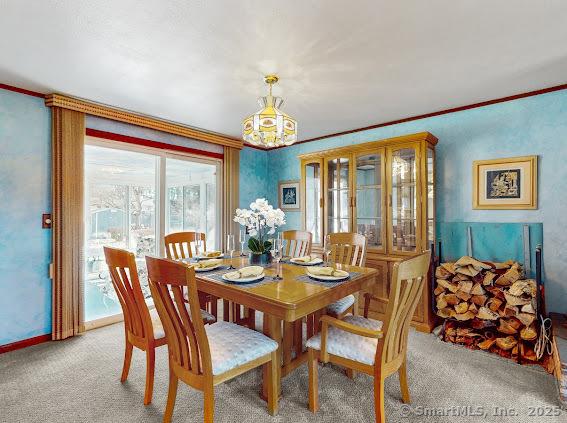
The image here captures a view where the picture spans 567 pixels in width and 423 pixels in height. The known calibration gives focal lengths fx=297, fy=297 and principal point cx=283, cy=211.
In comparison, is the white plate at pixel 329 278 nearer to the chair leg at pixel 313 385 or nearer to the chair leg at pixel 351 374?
the chair leg at pixel 313 385

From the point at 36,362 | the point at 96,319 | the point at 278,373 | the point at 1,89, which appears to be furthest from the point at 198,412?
the point at 1,89

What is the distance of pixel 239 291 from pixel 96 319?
2363 millimetres

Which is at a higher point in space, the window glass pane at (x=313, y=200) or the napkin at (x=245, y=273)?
the window glass pane at (x=313, y=200)

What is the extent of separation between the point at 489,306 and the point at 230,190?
329 cm

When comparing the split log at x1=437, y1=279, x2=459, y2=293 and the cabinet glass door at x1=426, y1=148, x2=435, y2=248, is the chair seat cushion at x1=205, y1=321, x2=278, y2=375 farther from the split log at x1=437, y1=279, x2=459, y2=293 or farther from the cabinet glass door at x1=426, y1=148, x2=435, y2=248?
the cabinet glass door at x1=426, y1=148, x2=435, y2=248

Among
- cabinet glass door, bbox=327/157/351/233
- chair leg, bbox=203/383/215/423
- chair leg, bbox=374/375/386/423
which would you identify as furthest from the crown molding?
chair leg, bbox=374/375/386/423

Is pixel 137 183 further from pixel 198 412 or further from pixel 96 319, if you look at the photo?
pixel 198 412

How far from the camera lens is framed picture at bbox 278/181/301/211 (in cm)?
459

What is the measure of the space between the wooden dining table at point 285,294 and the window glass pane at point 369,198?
123 cm

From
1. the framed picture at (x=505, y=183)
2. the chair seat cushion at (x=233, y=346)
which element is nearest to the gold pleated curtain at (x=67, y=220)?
the chair seat cushion at (x=233, y=346)

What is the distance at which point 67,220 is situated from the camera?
2857 mm

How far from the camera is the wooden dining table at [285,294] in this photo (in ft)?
5.13

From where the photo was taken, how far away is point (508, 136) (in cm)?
284

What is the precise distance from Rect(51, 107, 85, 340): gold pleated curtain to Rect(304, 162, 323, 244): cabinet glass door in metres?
2.56
